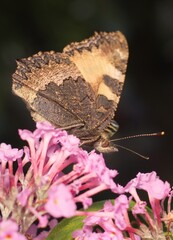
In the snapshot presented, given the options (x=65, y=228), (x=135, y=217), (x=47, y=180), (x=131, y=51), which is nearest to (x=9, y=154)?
(x=47, y=180)

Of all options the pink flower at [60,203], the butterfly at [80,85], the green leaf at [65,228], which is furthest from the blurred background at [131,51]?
the pink flower at [60,203]

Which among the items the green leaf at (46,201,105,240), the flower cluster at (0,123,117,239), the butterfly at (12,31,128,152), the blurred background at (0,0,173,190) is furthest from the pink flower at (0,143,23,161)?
the blurred background at (0,0,173,190)

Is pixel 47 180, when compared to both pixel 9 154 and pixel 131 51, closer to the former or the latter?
pixel 9 154

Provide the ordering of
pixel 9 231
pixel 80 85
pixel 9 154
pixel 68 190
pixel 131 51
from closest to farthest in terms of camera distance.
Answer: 1. pixel 9 231
2. pixel 68 190
3. pixel 9 154
4. pixel 80 85
5. pixel 131 51

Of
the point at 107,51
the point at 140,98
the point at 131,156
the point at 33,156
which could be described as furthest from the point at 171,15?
the point at 33,156

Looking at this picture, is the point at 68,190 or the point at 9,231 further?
the point at 68,190

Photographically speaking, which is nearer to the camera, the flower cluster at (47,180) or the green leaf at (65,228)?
the flower cluster at (47,180)

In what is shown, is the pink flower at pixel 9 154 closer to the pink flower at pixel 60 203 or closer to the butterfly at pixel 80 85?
the pink flower at pixel 60 203

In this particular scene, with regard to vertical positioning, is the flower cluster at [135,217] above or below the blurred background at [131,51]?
below

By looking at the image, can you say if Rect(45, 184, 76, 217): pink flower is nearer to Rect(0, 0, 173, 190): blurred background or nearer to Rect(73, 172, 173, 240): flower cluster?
Rect(73, 172, 173, 240): flower cluster
